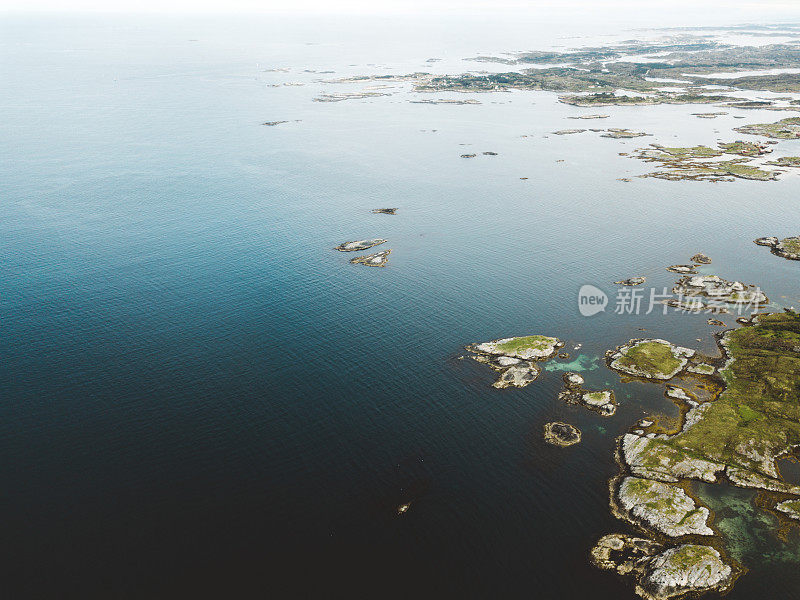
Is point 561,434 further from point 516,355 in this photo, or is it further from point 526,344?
point 526,344

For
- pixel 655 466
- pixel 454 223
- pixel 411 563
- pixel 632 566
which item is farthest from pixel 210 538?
pixel 454 223

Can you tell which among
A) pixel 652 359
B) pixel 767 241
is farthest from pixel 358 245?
pixel 767 241

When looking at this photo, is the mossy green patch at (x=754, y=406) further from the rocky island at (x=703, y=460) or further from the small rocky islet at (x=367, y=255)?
the small rocky islet at (x=367, y=255)

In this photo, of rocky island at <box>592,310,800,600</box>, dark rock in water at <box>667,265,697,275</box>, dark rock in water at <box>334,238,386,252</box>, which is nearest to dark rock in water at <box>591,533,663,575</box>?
rocky island at <box>592,310,800,600</box>

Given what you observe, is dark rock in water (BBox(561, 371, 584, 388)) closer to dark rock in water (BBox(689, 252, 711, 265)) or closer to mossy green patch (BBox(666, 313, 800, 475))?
mossy green patch (BBox(666, 313, 800, 475))

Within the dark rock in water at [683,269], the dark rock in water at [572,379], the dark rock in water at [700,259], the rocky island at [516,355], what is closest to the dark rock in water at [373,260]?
the rocky island at [516,355]

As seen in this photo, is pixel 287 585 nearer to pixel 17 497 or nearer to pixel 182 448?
pixel 182 448
